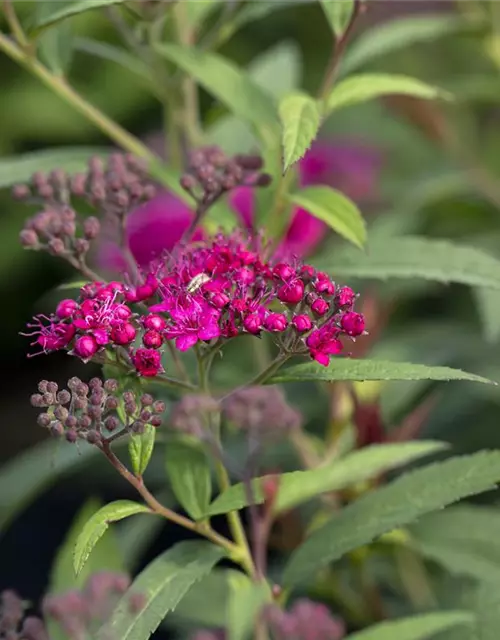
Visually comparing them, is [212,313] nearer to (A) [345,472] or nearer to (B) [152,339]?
(B) [152,339]

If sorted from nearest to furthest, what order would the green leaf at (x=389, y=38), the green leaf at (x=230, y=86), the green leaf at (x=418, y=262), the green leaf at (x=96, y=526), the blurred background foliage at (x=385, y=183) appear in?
1. the green leaf at (x=96, y=526)
2. the green leaf at (x=418, y=262)
3. the green leaf at (x=230, y=86)
4. the green leaf at (x=389, y=38)
5. the blurred background foliage at (x=385, y=183)

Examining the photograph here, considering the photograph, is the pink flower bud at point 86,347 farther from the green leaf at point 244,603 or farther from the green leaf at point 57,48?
the green leaf at point 57,48

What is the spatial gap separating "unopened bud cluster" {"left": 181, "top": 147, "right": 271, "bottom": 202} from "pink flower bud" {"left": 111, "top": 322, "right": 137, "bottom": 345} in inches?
8.4

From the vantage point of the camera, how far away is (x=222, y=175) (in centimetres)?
96

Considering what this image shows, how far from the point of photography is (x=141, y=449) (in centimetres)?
78

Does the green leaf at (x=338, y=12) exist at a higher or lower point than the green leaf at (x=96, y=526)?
higher

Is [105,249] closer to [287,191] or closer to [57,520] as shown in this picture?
[287,191]

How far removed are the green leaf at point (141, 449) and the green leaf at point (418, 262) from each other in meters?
0.28

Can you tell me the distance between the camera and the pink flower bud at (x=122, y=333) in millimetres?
745

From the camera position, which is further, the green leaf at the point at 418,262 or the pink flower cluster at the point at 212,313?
the green leaf at the point at 418,262

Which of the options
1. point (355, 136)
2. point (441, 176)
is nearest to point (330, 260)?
point (441, 176)

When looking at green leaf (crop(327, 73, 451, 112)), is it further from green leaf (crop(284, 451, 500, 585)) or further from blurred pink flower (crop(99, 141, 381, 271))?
green leaf (crop(284, 451, 500, 585))

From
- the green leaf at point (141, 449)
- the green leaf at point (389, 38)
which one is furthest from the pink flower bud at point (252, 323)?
the green leaf at point (389, 38)

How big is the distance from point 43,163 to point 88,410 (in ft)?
1.57
